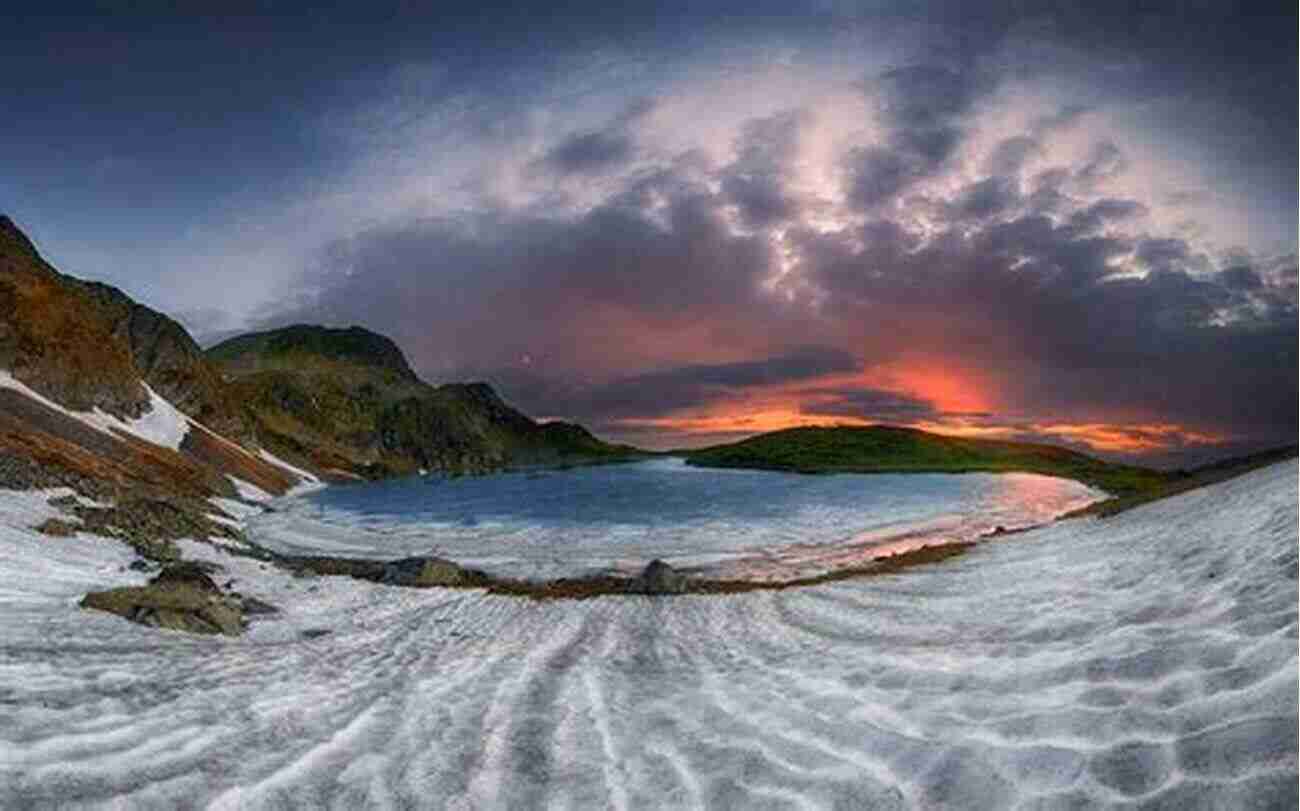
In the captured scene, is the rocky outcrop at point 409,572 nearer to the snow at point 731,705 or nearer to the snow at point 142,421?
the snow at point 731,705

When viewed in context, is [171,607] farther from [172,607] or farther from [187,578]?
[187,578]

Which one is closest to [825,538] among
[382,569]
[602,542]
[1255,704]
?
[602,542]

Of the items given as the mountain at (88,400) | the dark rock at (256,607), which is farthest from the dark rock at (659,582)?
the mountain at (88,400)

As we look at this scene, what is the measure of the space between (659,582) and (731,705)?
18.0 metres

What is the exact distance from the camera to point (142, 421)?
419ft

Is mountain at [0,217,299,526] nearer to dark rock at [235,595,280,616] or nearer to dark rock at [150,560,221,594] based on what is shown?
dark rock at [150,560,221,594]

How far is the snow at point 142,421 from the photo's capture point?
100 metres

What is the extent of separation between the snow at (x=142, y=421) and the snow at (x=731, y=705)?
98.5 meters

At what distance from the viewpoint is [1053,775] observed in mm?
8102

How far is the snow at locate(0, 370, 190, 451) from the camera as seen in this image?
100438 millimetres

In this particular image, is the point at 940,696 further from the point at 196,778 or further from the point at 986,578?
the point at 986,578

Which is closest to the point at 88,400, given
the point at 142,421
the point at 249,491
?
the point at 142,421

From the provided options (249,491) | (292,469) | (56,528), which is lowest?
(249,491)

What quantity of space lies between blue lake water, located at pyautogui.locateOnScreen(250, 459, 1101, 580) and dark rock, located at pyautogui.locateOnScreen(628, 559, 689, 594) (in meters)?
5.24
